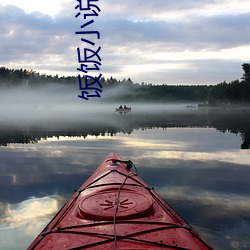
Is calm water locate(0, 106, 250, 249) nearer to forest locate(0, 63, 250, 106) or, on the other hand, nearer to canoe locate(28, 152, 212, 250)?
canoe locate(28, 152, 212, 250)

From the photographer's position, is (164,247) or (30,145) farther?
(30,145)

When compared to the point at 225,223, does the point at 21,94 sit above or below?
above

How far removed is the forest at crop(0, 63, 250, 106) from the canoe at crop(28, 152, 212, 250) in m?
96.2

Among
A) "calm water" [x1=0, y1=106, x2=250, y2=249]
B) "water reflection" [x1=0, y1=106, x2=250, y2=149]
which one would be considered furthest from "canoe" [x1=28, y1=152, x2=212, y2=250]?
"water reflection" [x1=0, y1=106, x2=250, y2=149]

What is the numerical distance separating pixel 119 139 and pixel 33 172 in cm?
978


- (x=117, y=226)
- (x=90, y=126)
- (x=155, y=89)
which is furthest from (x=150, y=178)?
(x=155, y=89)

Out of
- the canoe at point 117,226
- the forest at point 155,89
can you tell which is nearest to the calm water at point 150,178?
the canoe at point 117,226

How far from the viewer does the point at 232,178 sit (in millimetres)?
10727

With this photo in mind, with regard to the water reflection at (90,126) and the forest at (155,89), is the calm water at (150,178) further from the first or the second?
the forest at (155,89)

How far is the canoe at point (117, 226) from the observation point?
4.18m

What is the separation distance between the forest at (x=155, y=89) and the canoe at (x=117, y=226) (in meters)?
96.2

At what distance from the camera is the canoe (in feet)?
13.7

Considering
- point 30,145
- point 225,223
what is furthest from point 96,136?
point 225,223

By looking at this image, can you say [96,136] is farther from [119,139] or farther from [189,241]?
[189,241]
